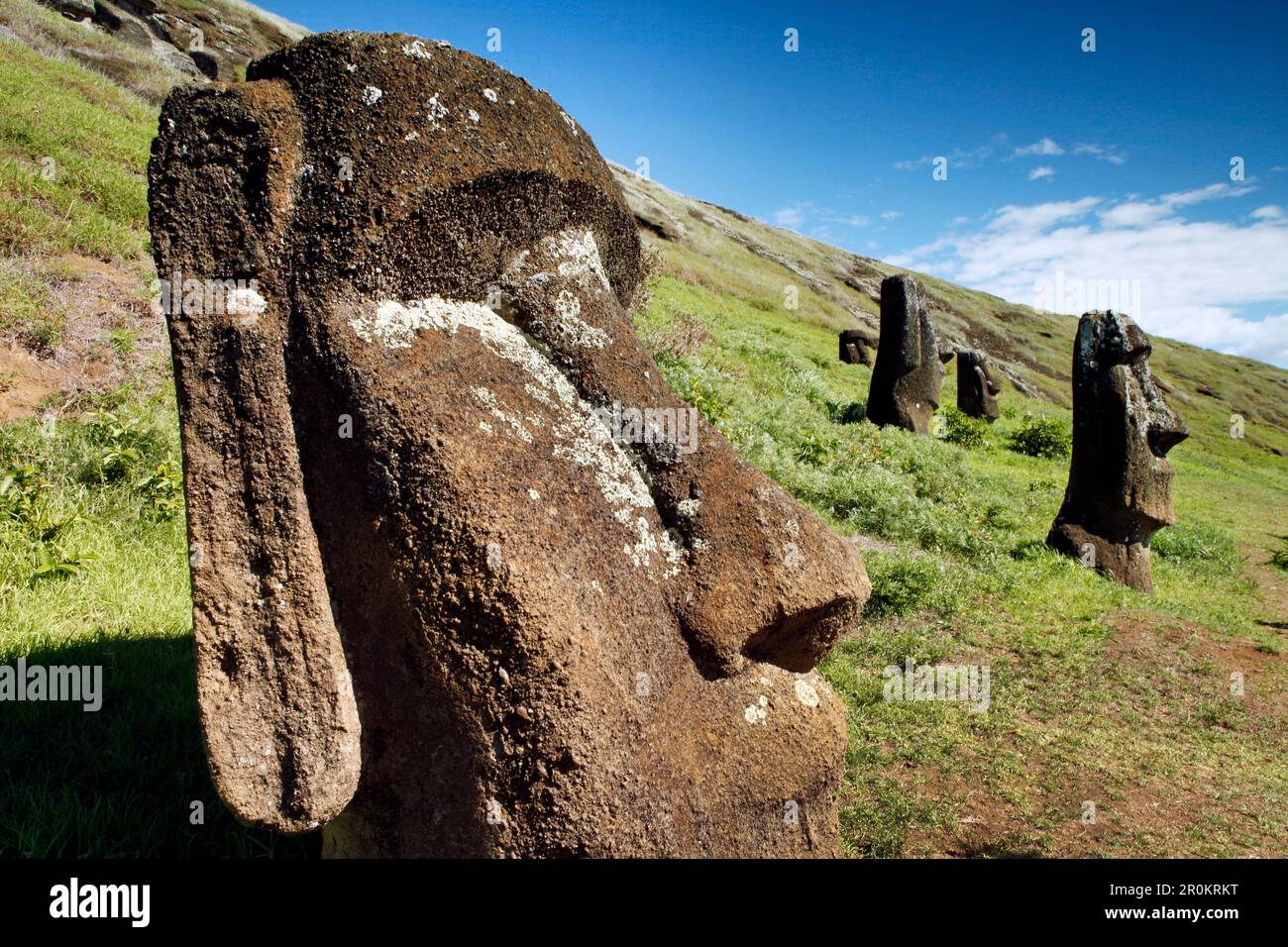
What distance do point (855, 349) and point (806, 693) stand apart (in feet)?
72.3

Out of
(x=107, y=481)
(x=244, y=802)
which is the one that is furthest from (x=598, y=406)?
(x=107, y=481)

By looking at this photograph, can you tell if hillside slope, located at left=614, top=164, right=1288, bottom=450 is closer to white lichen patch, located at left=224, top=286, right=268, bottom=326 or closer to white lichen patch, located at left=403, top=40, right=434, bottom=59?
white lichen patch, located at left=403, top=40, right=434, bottom=59

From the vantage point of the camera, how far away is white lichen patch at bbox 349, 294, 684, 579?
2330 mm

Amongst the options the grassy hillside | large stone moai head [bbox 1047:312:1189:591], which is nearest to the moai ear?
the grassy hillside

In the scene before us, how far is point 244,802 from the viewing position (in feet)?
6.98

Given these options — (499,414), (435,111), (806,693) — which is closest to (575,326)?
(499,414)

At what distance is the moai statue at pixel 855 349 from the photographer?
77.2ft

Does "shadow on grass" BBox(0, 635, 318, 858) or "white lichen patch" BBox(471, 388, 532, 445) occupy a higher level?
"white lichen patch" BBox(471, 388, 532, 445)

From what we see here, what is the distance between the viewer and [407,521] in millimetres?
2123

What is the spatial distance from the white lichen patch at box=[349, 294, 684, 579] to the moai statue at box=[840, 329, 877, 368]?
21.8 metres

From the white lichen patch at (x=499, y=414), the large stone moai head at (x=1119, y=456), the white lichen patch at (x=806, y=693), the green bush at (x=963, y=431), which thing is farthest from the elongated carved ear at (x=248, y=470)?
the green bush at (x=963, y=431)

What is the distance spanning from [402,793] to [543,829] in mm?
444

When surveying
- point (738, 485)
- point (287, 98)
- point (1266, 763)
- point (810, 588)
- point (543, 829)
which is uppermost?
point (287, 98)

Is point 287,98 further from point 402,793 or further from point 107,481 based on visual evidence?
point 107,481
